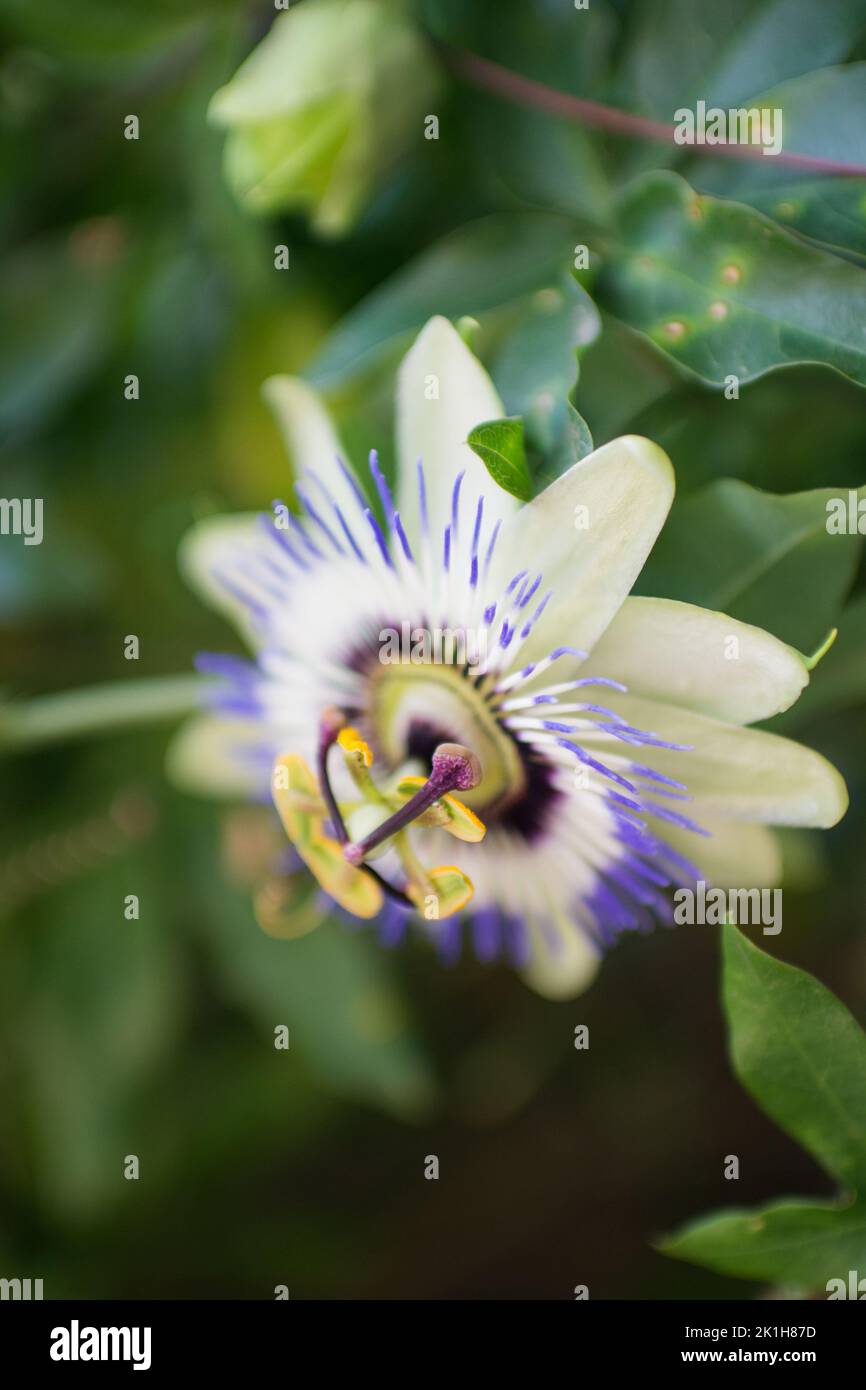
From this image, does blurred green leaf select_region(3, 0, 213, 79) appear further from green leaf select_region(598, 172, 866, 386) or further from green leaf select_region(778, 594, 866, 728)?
green leaf select_region(778, 594, 866, 728)

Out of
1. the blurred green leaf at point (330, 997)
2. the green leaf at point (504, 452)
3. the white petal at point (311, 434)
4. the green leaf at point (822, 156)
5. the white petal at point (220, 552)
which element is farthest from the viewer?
the blurred green leaf at point (330, 997)

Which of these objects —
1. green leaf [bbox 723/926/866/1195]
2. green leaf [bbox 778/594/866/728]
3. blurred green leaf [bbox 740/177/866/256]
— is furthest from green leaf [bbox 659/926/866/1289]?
blurred green leaf [bbox 740/177/866/256]

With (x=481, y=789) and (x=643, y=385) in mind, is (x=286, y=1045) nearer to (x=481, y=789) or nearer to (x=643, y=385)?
(x=481, y=789)

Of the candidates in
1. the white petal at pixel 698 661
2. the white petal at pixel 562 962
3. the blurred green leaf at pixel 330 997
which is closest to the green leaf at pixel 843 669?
the white petal at pixel 698 661

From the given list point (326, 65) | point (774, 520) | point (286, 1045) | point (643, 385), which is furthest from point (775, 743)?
point (286, 1045)

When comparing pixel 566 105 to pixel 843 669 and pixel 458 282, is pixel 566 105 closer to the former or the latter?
pixel 458 282

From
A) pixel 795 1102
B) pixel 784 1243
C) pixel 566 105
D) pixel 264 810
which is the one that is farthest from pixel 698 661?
pixel 264 810

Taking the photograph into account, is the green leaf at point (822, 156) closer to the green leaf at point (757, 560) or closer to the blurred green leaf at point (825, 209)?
the blurred green leaf at point (825, 209)
